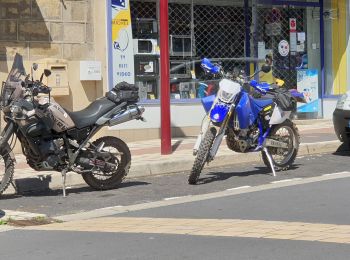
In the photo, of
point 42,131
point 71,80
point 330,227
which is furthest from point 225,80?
point 71,80

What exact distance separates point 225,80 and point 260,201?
207 centimetres

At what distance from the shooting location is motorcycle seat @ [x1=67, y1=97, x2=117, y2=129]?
→ 835 cm

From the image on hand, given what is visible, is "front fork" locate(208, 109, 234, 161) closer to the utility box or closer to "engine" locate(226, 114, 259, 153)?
"engine" locate(226, 114, 259, 153)

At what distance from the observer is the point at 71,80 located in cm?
1231

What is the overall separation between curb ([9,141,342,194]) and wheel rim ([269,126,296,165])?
3.90 feet

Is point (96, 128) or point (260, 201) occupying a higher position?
point (96, 128)

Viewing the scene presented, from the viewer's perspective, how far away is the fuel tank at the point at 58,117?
26.5 ft

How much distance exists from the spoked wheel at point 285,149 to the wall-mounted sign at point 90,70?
4289 mm

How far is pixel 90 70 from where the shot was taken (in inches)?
488

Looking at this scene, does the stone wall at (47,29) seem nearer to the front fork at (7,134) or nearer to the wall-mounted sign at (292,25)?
the front fork at (7,134)

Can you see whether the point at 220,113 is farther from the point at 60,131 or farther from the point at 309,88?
the point at 309,88

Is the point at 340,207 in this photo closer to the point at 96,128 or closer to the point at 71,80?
the point at 96,128

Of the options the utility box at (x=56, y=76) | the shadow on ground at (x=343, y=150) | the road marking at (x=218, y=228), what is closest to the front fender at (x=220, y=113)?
the road marking at (x=218, y=228)

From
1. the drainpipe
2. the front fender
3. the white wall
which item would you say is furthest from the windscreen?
the white wall
